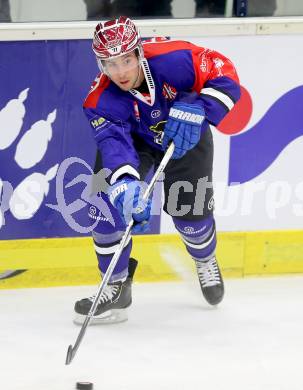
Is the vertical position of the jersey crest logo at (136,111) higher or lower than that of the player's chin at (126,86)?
lower

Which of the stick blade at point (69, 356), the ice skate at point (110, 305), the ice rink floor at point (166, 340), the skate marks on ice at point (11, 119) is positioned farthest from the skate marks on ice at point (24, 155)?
the stick blade at point (69, 356)

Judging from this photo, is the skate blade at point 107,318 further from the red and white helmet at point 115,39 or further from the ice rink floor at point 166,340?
the red and white helmet at point 115,39

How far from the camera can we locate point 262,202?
13.2 ft

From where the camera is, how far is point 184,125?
319cm

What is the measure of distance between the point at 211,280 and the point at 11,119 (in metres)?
0.96

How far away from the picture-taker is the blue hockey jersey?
3.26 metres

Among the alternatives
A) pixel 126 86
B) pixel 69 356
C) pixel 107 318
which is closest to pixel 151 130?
pixel 126 86

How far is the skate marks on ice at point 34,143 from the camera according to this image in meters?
3.77

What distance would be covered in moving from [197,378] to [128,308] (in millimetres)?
707

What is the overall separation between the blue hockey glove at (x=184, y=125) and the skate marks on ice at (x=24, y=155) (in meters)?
0.71

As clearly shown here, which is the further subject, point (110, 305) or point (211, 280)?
point (211, 280)

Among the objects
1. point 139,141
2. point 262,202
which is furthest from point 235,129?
point 139,141

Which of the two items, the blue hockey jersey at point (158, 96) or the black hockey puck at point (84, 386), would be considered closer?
the black hockey puck at point (84, 386)

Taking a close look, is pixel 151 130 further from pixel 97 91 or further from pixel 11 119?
pixel 11 119
